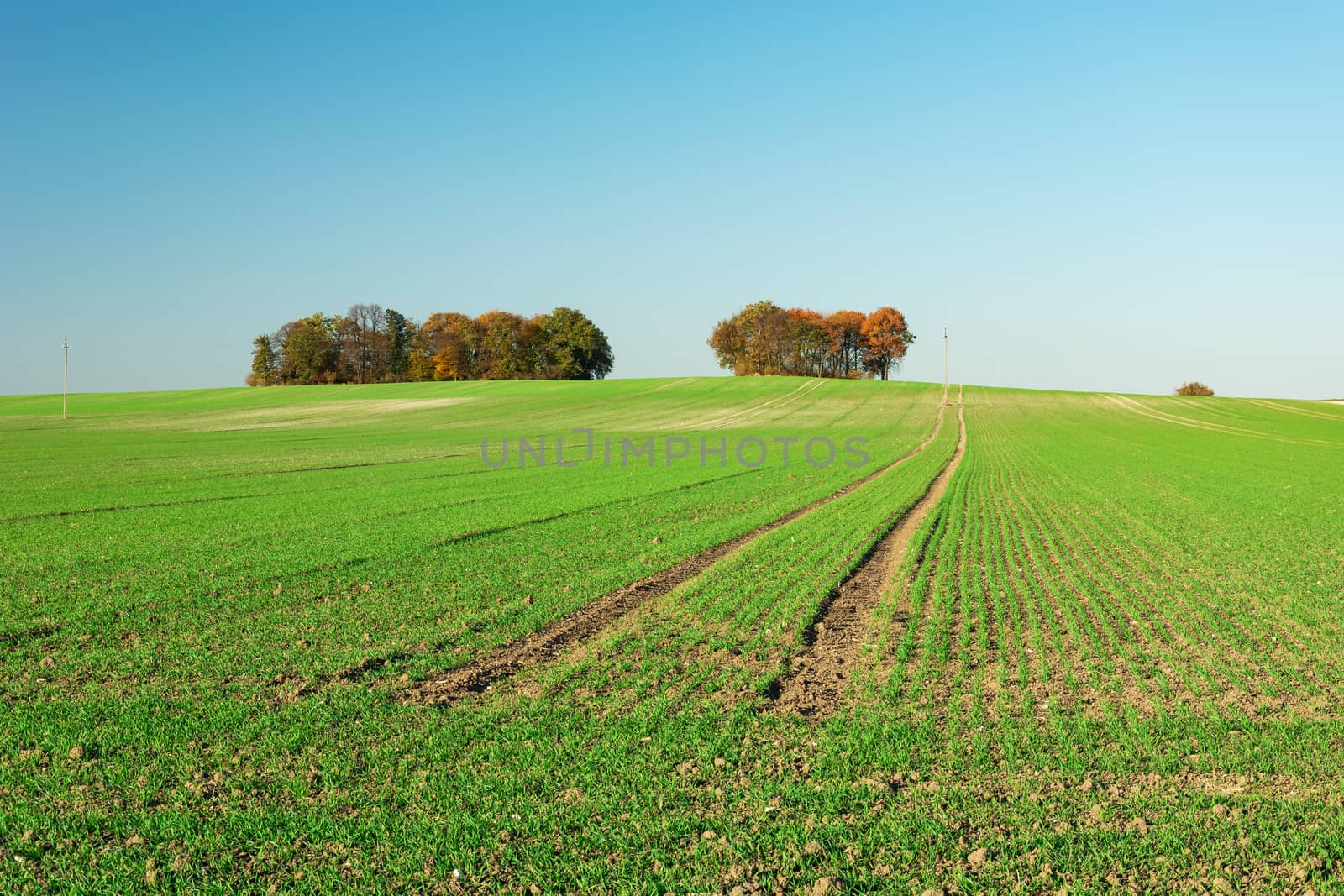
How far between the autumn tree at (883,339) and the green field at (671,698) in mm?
104346

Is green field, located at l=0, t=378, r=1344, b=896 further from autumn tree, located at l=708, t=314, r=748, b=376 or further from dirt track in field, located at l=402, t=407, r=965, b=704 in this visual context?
autumn tree, located at l=708, t=314, r=748, b=376

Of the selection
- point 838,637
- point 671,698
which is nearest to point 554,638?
point 671,698

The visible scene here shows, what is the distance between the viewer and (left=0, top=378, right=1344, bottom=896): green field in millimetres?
5012

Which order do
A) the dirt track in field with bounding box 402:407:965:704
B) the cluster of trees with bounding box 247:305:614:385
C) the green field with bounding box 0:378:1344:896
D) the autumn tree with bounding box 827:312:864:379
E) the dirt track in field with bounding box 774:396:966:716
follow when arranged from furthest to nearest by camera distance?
the autumn tree with bounding box 827:312:864:379, the cluster of trees with bounding box 247:305:614:385, the dirt track in field with bounding box 402:407:965:704, the dirt track in field with bounding box 774:396:966:716, the green field with bounding box 0:378:1344:896

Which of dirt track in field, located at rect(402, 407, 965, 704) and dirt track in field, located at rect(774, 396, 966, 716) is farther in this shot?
dirt track in field, located at rect(402, 407, 965, 704)

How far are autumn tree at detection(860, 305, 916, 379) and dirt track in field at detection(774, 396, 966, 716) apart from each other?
11018 centimetres

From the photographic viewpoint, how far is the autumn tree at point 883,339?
12138 cm

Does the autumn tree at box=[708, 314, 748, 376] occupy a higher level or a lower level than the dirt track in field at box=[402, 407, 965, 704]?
higher

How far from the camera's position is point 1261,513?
739 inches

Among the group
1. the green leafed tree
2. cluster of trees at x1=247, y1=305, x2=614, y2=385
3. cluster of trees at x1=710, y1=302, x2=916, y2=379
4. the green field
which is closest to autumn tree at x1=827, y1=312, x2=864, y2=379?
cluster of trees at x1=710, y1=302, x2=916, y2=379

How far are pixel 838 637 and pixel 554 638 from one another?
3.28 m

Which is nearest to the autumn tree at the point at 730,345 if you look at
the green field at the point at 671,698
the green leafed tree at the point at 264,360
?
the green leafed tree at the point at 264,360

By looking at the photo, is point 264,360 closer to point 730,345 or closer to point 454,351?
point 454,351

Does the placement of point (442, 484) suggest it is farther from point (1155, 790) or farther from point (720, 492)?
point (1155, 790)
